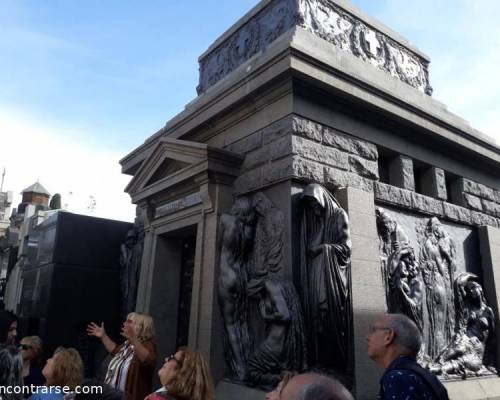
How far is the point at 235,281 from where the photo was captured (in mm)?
6109

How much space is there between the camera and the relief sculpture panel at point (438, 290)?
680 centimetres

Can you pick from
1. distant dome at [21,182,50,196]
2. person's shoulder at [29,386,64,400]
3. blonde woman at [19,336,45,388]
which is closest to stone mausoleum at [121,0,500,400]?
blonde woman at [19,336,45,388]

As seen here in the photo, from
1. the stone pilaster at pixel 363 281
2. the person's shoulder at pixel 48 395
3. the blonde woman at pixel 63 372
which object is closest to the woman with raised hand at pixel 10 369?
the blonde woman at pixel 63 372

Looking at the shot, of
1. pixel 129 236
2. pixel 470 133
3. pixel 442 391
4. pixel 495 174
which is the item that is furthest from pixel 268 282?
pixel 495 174

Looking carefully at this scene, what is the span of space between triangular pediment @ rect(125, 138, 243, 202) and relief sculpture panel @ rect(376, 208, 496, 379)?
289 centimetres

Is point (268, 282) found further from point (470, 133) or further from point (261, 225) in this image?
point (470, 133)

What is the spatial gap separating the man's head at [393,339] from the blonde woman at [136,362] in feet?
8.09

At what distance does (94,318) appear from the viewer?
31.5 ft

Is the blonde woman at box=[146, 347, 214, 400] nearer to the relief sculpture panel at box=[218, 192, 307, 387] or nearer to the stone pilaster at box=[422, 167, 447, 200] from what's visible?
the relief sculpture panel at box=[218, 192, 307, 387]

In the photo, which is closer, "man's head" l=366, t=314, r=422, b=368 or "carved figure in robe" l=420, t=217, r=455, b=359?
"man's head" l=366, t=314, r=422, b=368

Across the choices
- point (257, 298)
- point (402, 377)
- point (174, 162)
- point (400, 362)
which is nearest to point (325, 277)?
point (257, 298)

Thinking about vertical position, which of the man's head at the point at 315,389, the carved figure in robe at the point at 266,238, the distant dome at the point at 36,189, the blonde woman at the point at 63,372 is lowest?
the blonde woman at the point at 63,372

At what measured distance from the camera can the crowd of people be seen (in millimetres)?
1607

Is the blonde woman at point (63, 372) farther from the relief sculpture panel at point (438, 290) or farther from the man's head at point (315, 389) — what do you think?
the relief sculpture panel at point (438, 290)
